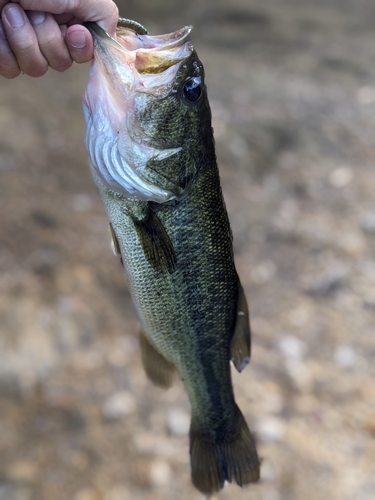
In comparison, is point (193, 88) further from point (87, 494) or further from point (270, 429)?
point (270, 429)

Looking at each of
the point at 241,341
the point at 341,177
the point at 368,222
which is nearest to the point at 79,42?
the point at 241,341

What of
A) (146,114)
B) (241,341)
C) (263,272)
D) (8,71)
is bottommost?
(263,272)

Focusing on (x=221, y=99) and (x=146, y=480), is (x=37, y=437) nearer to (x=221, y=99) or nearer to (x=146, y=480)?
(x=146, y=480)

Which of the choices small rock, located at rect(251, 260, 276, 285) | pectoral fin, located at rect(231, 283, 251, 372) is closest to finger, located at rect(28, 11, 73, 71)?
pectoral fin, located at rect(231, 283, 251, 372)

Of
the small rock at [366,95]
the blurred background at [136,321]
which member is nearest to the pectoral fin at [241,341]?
the blurred background at [136,321]

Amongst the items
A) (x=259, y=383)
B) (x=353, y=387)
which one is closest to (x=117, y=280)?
(x=259, y=383)

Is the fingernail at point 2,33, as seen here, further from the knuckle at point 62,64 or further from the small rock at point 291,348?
the small rock at point 291,348
